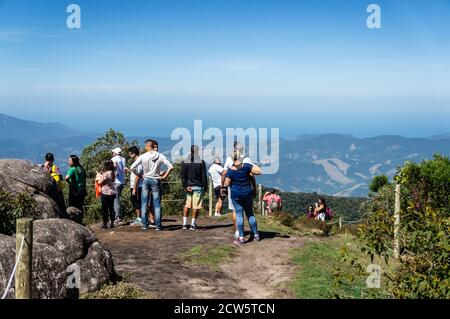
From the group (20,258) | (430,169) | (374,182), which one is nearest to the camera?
(20,258)

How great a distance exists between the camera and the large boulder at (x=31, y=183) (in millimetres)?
13961

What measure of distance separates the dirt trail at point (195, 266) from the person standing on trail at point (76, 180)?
3.95 feet

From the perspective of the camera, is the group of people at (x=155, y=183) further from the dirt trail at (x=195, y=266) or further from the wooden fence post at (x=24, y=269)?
the wooden fence post at (x=24, y=269)

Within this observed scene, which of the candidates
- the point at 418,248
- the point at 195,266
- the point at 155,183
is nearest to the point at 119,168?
the point at 155,183

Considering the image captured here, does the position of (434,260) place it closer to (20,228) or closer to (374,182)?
(20,228)

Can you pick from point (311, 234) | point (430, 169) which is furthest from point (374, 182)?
point (311, 234)

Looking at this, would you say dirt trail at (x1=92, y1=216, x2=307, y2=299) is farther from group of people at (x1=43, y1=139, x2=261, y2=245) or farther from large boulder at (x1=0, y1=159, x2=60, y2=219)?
large boulder at (x1=0, y1=159, x2=60, y2=219)

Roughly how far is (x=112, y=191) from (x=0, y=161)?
10.4ft

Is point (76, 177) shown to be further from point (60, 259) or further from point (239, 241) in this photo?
point (60, 259)

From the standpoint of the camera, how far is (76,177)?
54.1 ft

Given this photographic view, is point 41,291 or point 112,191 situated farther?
point 112,191

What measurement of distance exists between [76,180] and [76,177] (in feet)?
0.40

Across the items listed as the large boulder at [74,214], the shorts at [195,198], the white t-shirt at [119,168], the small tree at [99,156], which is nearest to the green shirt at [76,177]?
the large boulder at [74,214]
